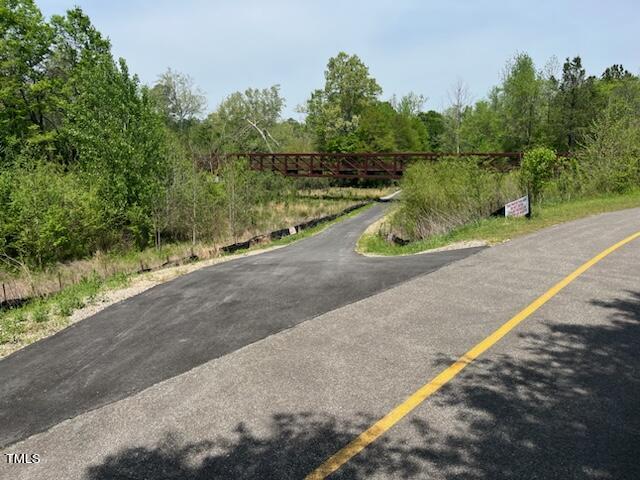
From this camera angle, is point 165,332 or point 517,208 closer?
point 165,332

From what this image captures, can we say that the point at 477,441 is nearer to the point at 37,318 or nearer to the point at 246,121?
the point at 37,318

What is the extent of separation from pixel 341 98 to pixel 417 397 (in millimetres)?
A: 68284

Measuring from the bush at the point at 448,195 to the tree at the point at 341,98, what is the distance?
45.7 meters

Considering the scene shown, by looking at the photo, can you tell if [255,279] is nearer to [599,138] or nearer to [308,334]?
[308,334]

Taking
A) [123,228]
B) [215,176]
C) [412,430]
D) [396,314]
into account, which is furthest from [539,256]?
[215,176]

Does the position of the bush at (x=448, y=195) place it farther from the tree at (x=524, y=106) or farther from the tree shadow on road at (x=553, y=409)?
the tree at (x=524, y=106)

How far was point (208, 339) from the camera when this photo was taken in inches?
240

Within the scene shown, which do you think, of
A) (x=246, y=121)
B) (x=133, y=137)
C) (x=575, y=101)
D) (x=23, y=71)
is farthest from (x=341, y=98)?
(x=133, y=137)

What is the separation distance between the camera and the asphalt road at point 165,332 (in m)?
4.86

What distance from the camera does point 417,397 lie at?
407 cm

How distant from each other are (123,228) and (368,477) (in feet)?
75.6

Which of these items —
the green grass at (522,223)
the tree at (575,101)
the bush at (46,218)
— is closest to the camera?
the green grass at (522,223)

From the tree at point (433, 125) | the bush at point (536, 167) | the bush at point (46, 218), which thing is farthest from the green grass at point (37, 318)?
the tree at point (433, 125)

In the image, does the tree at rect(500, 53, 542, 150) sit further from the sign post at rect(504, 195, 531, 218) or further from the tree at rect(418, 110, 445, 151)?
the sign post at rect(504, 195, 531, 218)
